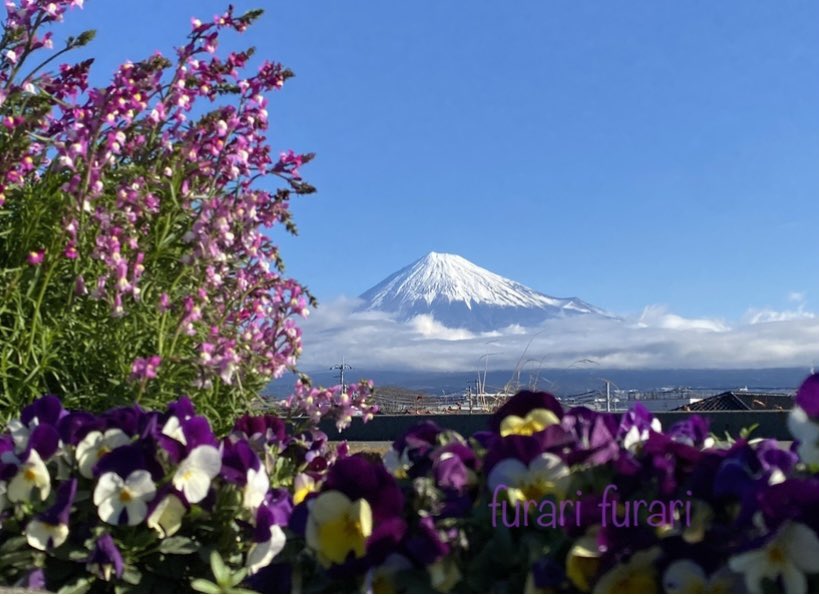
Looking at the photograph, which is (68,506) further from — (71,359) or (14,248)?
(14,248)

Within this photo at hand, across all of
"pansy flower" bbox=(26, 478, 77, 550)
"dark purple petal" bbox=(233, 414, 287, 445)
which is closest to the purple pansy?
"pansy flower" bbox=(26, 478, 77, 550)

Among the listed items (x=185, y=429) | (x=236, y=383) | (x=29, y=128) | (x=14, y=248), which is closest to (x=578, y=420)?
(x=185, y=429)

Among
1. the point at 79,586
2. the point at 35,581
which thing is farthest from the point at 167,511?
the point at 35,581

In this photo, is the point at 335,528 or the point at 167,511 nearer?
the point at 335,528

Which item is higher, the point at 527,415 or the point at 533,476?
the point at 527,415

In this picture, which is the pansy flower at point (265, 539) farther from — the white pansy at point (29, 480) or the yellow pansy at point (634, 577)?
the yellow pansy at point (634, 577)

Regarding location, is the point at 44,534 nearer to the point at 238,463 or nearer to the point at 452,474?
the point at 238,463

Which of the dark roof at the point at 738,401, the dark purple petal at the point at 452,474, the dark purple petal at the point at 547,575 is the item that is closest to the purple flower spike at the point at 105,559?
the dark purple petal at the point at 452,474
